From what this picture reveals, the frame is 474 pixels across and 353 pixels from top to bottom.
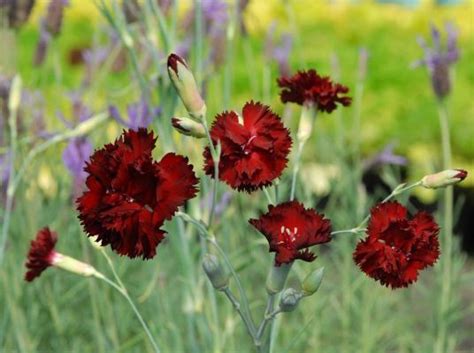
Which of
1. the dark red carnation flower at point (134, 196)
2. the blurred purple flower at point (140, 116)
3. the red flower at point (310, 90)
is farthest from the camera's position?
the blurred purple flower at point (140, 116)

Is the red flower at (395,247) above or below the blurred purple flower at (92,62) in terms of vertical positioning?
below

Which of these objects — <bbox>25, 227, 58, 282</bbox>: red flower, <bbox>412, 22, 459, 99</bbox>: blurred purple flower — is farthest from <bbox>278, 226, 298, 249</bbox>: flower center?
<bbox>412, 22, 459, 99</bbox>: blurred purple flower

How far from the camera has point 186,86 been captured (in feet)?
3.09

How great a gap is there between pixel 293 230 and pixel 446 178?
17cm

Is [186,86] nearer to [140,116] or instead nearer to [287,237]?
[287,237]

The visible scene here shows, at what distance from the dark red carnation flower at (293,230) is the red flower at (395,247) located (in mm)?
37

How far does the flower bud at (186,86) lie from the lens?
3.06 feet

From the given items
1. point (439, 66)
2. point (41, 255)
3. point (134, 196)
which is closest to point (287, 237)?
point (134, 196)

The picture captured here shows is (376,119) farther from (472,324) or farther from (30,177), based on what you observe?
(30,177)

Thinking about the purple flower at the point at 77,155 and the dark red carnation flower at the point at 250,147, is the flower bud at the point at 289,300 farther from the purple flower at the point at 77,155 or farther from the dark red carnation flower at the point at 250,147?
the purple flower at the point at 77,155

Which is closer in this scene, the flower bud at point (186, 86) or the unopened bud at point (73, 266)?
the flower bud at point (186, 86)

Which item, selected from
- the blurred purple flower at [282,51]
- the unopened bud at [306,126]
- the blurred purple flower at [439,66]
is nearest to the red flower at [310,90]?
the unopened bud at [306,126]

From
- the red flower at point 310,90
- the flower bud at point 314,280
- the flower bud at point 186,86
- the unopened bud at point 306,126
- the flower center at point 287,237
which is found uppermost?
the red flower at point 310,90

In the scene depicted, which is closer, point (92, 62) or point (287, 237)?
point (287, 237)
